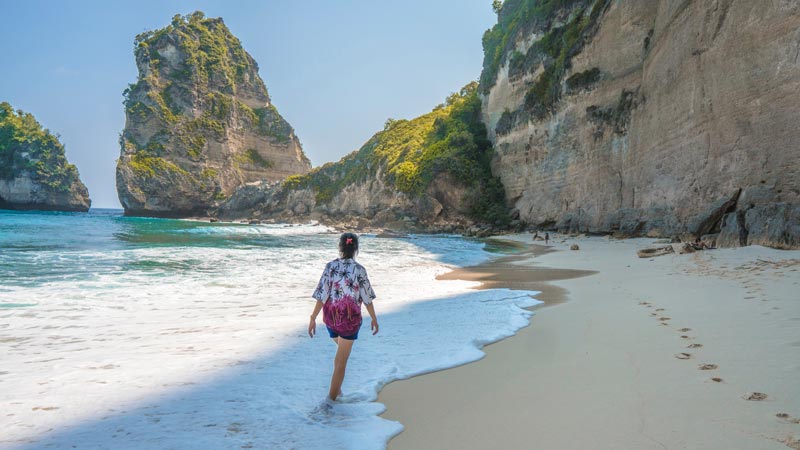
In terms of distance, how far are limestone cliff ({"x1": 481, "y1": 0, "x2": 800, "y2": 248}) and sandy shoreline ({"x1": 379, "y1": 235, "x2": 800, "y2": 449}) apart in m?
5.79

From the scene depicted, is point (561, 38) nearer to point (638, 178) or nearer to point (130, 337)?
point (638, 178)

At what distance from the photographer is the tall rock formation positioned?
234ft

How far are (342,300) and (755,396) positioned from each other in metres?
2.84

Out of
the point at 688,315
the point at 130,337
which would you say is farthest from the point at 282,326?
the point at 688,315

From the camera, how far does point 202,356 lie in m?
4.45

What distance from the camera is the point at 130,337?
5328 millimetres

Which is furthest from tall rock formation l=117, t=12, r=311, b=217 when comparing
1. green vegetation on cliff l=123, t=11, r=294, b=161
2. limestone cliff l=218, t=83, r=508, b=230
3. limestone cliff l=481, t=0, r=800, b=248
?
limestone cliff l=481, t=0, r=800, b=248

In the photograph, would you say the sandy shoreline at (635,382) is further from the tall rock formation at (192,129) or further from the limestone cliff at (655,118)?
the tall rock formation at (192,129)

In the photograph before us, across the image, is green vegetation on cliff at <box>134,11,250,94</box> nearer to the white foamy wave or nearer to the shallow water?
the white foamy wave

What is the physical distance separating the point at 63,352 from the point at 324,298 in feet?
11.7

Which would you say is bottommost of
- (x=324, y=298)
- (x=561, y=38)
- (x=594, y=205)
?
(x=324, y=298)

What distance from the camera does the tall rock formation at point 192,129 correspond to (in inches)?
2810

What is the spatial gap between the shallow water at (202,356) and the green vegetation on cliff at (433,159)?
30.0 metres

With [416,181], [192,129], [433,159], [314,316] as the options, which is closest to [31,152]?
[192,129]
